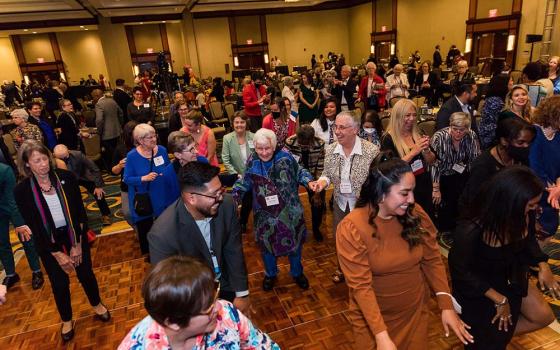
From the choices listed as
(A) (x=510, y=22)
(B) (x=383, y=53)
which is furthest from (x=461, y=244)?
(B) (x=383, y=53)

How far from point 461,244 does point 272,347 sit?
1.05 meters

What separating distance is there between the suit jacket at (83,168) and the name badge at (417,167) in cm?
365

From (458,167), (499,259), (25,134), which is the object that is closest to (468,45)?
(458,167)

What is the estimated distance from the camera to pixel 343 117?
120 inches

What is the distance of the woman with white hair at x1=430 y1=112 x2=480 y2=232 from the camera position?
3.65 m

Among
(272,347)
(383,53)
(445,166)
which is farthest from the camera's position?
(383,53)

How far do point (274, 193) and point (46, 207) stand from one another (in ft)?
5.64

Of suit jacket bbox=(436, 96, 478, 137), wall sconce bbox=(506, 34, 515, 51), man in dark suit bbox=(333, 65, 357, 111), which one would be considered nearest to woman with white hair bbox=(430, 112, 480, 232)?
suit jacket bbox=(436, 96, 478, 137)

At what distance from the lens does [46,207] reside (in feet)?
9.12

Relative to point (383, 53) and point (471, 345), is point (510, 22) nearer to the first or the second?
point (383, 53)

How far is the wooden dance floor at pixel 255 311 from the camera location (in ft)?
9.70

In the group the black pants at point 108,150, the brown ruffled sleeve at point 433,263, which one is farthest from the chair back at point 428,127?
the black pants at point 108,150

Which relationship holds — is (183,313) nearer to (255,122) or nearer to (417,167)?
(417,167)

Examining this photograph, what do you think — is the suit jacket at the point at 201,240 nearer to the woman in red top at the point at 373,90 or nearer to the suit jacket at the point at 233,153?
the suit jacket at the point at 233,153
